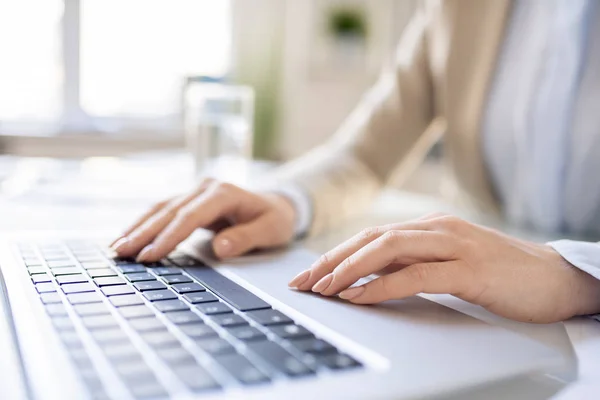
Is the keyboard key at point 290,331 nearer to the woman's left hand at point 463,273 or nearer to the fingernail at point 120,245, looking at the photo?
the woman's left hand at point 463,273

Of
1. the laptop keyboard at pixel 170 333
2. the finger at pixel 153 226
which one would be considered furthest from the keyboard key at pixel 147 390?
the finger at pixel 153 226

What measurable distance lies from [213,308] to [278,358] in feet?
0.34

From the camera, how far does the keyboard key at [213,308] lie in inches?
16.8

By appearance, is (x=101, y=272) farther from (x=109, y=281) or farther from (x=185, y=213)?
(x=185, y=213)

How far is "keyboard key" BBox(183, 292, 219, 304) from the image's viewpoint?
1.50 feet

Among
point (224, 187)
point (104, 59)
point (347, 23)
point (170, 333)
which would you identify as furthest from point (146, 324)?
point (104, 59)

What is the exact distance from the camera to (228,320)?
41 cm

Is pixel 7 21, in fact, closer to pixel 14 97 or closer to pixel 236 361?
pixel 14 97

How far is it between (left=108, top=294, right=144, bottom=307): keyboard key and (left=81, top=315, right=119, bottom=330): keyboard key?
0.03 meters

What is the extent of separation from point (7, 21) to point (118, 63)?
0.47 metres

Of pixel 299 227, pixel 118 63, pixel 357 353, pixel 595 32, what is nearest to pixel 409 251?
pixel 357 353

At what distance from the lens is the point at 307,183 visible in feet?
2.96

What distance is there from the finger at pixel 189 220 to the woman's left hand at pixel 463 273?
164 millimetres

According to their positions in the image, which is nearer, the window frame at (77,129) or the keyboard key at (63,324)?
the keyboard key at (63,324)
